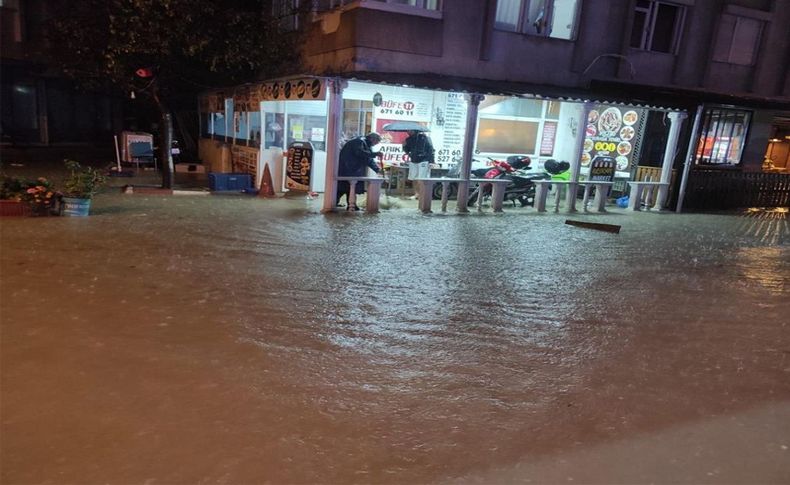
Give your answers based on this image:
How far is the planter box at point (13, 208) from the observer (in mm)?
9039

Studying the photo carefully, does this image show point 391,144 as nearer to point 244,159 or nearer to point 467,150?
point 467,150

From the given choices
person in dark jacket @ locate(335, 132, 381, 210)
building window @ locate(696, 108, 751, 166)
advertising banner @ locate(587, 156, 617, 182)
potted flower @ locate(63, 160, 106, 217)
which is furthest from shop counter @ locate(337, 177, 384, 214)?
building window @ locate(696, 108, 751, 166)

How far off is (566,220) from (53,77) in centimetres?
2512

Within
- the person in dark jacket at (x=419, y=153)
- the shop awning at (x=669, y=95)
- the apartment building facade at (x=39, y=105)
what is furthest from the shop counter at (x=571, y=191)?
the apartment building facade at (x=39, y=105)

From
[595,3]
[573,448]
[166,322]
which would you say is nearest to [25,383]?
[166,322]

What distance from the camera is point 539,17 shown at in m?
14.6

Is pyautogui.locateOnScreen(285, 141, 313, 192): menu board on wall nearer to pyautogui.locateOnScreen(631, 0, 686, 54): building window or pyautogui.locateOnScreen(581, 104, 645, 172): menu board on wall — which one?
pyautogui.locateOnScreen(581, 104, 645, 172): menu board on wall

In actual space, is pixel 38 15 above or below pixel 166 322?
above

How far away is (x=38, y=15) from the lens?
24.4 metres

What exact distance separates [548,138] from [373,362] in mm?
14486

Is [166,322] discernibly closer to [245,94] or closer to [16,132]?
[245,94]

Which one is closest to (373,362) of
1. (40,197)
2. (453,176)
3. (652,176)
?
(40,197)

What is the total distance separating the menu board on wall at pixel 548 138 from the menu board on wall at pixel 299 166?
7.69 m

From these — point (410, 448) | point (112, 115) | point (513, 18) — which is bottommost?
point (410, 448)
